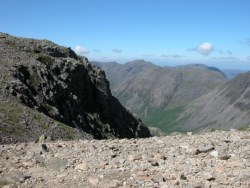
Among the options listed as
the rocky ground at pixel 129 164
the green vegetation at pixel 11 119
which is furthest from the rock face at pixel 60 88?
the rocky ground at pixel 129 164

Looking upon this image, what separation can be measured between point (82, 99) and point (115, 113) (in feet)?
43.9

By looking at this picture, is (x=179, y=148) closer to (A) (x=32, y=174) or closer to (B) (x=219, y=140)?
(B) (x=219, y=140)

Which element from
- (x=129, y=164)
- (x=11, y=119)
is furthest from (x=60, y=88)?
(x=129, y=164)

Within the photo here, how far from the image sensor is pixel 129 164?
2045cm

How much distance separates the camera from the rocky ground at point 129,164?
1827 centimetres

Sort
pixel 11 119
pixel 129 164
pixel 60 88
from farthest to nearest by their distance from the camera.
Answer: pixel 60 88, pixel 11 119, pixel 129 164

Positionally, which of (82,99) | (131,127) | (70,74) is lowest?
(131,127)

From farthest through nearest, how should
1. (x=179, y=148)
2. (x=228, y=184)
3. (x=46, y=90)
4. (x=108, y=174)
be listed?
(x=46, y=90) → (x=179, y=148) → (x=108, y=174) → (x=228, y=184)

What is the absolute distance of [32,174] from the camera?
19438mm

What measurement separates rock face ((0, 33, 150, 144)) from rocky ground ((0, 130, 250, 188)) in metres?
34.5

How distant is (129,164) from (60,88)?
5584 cm

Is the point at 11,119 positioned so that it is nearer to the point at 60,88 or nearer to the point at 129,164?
the point at 60,88

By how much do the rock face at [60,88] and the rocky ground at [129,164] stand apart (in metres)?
34.5

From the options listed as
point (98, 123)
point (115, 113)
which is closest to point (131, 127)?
point (115, 113)
